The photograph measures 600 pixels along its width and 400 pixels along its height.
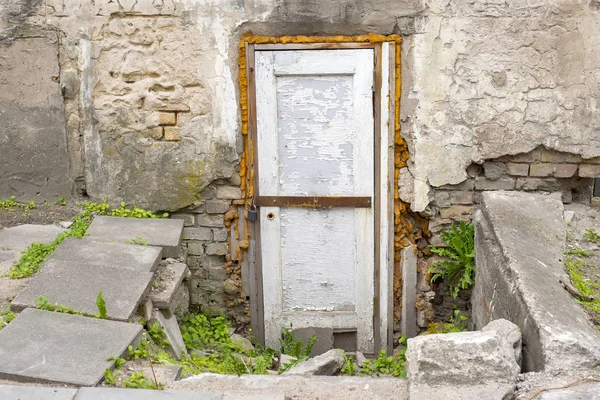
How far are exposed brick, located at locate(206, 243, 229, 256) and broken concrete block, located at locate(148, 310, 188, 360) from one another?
35.5 inches

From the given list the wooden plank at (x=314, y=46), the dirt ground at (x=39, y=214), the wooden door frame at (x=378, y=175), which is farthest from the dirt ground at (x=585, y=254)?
the dirt ground at (x=39, y=214)

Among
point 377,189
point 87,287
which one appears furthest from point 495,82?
point 87,287

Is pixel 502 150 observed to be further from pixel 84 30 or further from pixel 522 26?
pixel 84 30

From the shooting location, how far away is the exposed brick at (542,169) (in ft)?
16.0

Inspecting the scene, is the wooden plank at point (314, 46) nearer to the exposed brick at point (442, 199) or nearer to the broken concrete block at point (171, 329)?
the exposed brick at point (442, 199)

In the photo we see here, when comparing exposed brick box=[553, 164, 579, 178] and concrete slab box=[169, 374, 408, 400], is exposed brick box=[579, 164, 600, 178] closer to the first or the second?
exposed brick box=[553, 164, 579, 178]

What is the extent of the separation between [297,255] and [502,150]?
5.97 ft

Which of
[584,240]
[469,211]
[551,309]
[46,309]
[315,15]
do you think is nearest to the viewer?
[551,309]

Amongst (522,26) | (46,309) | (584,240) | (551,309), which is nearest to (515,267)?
(551,309)

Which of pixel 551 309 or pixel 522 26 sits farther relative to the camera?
pixel 522 26

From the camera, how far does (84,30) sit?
4895 mm

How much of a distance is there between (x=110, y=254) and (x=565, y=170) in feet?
11.3

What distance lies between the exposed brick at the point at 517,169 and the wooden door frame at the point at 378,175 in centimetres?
90

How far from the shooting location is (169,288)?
4.35 m
